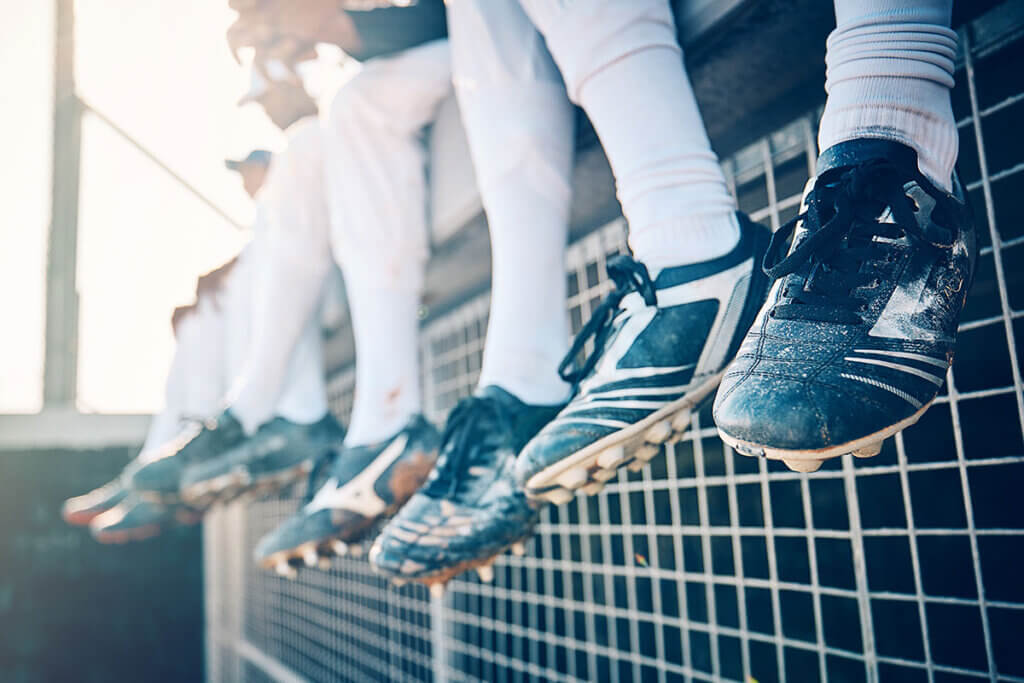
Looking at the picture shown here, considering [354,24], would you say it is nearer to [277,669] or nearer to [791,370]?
[791,370]

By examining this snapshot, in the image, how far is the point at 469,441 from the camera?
2.11 ft

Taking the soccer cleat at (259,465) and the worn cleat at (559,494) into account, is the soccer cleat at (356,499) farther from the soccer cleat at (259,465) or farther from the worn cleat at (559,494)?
the worn cleat at (559,494)

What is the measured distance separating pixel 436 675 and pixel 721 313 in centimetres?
116

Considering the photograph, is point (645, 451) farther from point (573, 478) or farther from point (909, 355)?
point (909, 355)

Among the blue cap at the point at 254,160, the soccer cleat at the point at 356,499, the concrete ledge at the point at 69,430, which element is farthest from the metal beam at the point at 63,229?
the soccer cleat at the point at 356,499

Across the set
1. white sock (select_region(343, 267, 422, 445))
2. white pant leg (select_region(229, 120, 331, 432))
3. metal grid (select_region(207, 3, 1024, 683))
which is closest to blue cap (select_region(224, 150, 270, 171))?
white pant leg (select_region(229, 120, 331, 432))

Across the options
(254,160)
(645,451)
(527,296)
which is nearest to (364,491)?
(527,296)

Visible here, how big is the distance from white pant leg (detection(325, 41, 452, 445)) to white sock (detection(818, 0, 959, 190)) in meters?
0.64

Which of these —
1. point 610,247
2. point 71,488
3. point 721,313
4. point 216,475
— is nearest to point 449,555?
point 721,313

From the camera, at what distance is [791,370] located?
360mm

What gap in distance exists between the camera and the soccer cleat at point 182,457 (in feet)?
3.52

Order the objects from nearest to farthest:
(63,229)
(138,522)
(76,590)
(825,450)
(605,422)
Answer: (825,450) < (605,422) < (138,522) < (76,590) < (63,229)

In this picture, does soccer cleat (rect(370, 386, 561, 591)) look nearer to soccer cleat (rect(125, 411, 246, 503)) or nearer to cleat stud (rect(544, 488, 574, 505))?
cleat stud (rect(544, 488, 574, 505))

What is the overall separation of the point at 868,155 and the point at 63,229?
302 centimetres
